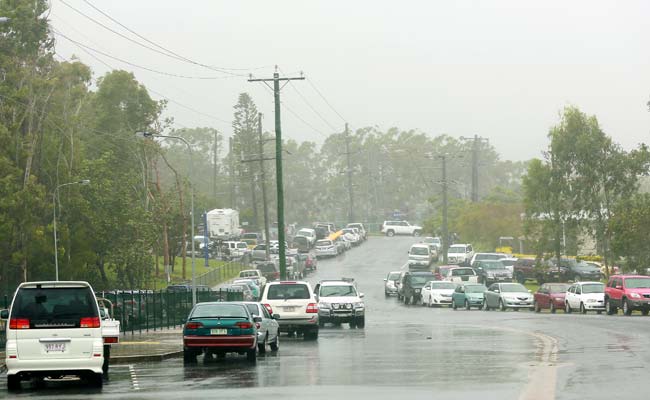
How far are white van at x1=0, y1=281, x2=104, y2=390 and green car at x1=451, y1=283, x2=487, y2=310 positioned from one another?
45.8m

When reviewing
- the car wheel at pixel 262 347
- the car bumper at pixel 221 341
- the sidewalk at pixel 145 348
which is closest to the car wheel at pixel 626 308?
the sidewalk at pixel 145 348

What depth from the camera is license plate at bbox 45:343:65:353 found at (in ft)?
68.9

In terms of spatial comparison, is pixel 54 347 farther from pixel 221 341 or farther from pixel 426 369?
pixel 221 341

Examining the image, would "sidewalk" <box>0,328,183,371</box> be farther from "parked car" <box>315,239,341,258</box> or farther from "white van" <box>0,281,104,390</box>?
"parked car" <box>315,239,341,258</box>

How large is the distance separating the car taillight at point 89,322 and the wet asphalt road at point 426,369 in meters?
1.15

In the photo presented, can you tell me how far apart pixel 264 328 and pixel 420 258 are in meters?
70.7

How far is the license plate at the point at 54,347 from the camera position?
68.9 feet

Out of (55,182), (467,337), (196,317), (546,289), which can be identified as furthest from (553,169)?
→ (196,317)

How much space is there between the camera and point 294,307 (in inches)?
1538

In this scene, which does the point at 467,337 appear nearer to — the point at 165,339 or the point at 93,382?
the point at 165,339

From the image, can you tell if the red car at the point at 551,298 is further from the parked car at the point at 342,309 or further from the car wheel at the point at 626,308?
the parked car at the point at 342,309

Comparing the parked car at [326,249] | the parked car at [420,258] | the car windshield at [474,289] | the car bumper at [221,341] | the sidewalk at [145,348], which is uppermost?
the parked car at [326,249]

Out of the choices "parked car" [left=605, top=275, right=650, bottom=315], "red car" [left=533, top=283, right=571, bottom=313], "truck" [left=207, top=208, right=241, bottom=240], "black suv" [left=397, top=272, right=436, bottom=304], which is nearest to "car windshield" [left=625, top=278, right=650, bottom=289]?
"parked car" [left=605, top=275, right=650, bottom=315]

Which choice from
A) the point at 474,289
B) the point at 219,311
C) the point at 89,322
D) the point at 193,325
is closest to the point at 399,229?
the point at 474,289
